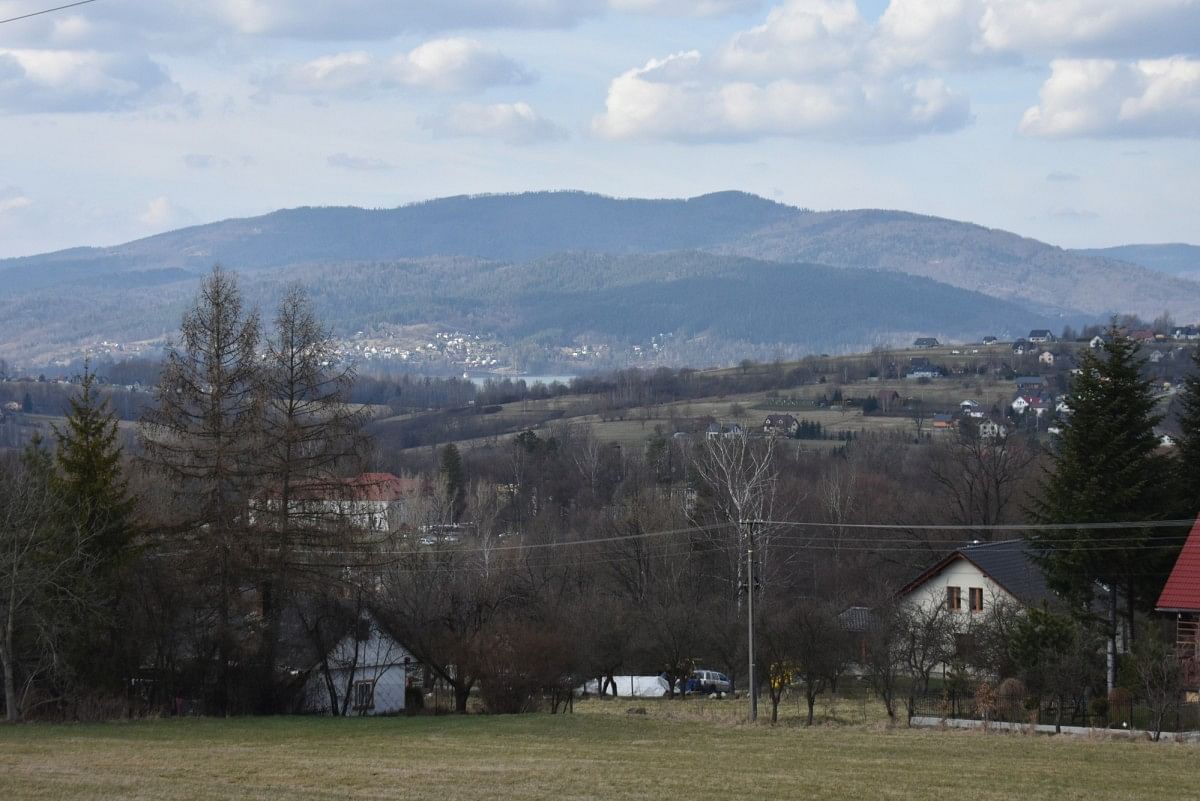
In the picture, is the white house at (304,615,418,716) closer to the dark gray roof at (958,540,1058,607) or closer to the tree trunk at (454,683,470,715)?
the tree trunk at (454,683,470,715)

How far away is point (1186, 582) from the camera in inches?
1357

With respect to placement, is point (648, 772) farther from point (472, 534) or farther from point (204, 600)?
point (472, 534)

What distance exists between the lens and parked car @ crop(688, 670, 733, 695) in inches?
2019

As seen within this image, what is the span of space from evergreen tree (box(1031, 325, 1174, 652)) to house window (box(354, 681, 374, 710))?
19.0 meters

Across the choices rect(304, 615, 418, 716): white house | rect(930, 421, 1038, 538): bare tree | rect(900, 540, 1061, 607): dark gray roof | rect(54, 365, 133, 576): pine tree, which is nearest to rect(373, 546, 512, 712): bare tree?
rect(304, 615, 418, 716): white house

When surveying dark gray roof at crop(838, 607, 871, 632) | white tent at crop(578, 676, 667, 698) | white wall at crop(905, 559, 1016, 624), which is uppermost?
white wall at crop(905, 559, 1016, 624)

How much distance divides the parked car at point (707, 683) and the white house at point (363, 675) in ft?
39.1

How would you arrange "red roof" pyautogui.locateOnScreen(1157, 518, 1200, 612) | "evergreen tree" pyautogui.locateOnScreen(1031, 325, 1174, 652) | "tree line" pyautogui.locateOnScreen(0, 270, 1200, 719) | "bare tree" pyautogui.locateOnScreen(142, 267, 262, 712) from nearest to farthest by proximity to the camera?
"red roof" pyautogui.locateOnScreen(1157, 518, 1200, 612), "tree line" pyautogui.locateOnScreen(0, 270, 1200, 719), "bare tree" pyautogui.locateOnScreen(142, 267, 262, 712), "evergreen tree" pyautogui.locateOnScreen(1031, 325, 1174, 652)

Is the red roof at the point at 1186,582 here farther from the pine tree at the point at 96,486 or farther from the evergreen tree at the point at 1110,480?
the pine tree at the point at 96,486

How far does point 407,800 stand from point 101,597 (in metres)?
18.4

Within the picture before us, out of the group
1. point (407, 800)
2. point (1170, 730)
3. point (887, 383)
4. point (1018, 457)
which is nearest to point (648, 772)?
point (407, 800)

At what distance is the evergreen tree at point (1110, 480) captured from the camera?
120ft

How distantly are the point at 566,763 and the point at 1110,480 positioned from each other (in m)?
19.1

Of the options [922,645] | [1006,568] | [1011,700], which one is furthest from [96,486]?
[1006,568]
